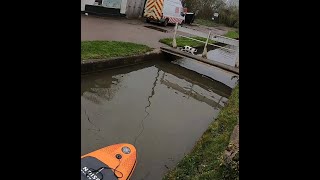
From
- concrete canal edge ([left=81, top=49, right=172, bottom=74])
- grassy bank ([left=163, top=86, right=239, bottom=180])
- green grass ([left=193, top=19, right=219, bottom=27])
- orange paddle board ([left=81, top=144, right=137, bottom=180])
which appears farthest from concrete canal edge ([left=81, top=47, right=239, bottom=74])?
green grass ([left=193, top=19, right=219, bottom=27])

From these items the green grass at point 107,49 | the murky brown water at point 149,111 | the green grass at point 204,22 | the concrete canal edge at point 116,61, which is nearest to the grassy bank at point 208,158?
the murky brown water at point 149,111

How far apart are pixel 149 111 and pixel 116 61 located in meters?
3.03

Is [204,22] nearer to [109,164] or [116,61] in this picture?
[116,61]

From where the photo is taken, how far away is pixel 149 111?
285 inches

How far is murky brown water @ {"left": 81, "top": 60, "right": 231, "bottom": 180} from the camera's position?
5.55m

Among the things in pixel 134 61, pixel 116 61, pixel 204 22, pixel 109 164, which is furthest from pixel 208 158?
pixel 204 22

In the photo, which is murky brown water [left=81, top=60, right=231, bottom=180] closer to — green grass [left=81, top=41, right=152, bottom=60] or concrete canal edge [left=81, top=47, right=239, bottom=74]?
concrete canal edge [left=81, top=47, right=239, bottom=74]

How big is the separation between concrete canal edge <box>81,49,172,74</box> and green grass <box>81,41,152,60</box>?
13cm

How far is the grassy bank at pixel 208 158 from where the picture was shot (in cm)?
403

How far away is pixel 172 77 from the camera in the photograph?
1052 centimetres
